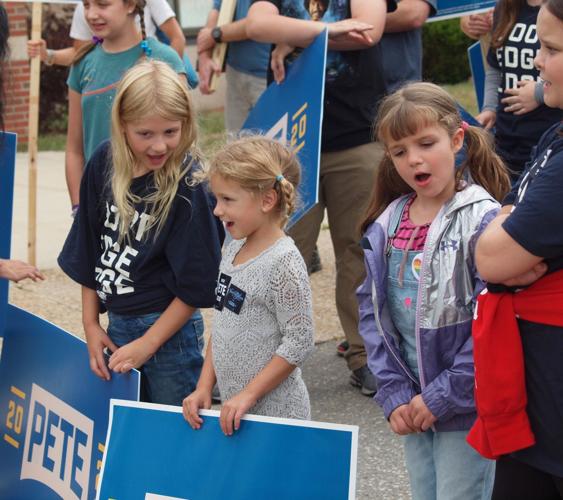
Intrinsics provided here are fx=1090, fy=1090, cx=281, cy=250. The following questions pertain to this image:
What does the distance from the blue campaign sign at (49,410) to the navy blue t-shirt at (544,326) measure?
4.29 ft

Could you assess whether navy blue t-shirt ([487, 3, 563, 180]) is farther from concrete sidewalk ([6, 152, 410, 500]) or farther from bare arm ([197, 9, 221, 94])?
bare arm ([197, 9, 221, 94])

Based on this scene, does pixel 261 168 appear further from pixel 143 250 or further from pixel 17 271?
pixel 17 271

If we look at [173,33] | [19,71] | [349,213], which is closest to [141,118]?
[349,213]

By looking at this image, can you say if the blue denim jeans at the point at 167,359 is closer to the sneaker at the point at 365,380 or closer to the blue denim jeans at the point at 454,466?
the blue denim jeans at the point at 454,466

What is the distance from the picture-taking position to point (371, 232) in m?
2.97

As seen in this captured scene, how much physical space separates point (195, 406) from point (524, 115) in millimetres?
2190

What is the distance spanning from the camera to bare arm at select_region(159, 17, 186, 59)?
5316 millimetres

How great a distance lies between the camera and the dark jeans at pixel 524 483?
2480 millimetres

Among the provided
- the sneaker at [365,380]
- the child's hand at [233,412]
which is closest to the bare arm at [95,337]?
the child's hand at [233,412]

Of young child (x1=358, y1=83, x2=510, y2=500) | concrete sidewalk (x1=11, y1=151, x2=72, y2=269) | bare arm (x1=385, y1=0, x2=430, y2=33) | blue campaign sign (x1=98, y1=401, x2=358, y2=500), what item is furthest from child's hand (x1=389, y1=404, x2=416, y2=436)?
concrete sidewalk (x1=11, y1=151, x2=72, y2=269)

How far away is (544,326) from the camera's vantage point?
2.36 metres

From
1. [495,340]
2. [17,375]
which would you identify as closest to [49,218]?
[17,375]

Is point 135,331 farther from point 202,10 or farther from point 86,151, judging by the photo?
point 202,10

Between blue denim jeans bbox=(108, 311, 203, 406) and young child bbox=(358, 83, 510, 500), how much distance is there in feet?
2.47
